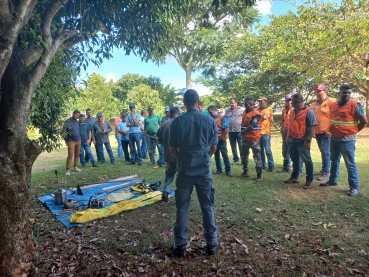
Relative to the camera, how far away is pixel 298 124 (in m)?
5.98

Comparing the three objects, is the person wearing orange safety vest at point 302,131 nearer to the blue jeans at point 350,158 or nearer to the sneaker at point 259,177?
the blue jeans at point 350,158

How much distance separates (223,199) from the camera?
568cm

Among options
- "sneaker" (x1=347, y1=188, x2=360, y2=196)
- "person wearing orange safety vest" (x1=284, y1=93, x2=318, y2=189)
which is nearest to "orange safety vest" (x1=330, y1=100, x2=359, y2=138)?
"person wearing orange safety vest" (x1=284, y1=93, x2=318, y2=189)

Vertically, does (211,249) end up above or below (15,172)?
below

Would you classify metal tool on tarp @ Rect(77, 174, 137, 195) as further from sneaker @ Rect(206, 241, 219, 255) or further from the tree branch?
sneaker @ Rect(206, 241, 219, 255)

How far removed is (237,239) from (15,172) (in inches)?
118

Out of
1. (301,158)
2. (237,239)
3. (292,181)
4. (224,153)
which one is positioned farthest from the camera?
(224,153)

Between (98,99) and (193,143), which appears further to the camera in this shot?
(98,99)

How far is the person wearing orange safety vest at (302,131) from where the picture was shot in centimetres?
582

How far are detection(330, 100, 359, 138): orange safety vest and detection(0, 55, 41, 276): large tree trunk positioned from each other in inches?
217

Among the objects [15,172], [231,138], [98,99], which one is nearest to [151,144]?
[231,138]

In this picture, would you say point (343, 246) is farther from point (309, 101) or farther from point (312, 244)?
point (309, 101)

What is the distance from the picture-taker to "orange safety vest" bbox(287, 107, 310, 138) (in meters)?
5.89

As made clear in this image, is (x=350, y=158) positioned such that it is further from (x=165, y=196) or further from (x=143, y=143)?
(x=143, y=143)
